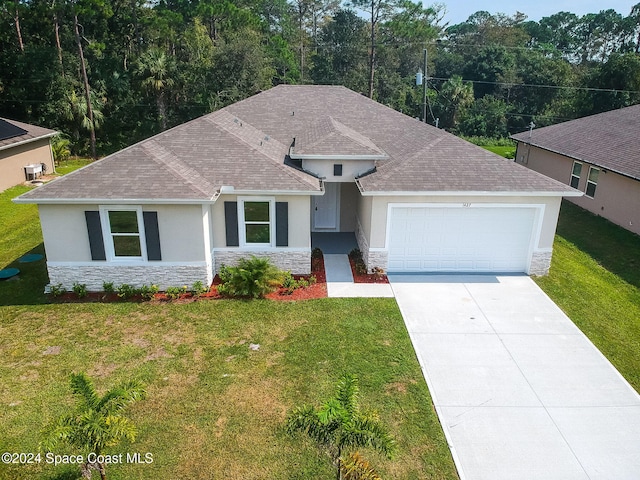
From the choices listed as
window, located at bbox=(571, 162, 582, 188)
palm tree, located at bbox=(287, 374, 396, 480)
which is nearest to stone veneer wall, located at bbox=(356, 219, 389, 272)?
palm tree, located at bbox=(287, 374, 396, 480)

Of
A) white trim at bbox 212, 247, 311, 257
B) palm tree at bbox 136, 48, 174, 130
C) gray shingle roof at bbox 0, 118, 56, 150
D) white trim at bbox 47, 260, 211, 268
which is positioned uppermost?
palm tree at bbox 136, 48, 174, 130

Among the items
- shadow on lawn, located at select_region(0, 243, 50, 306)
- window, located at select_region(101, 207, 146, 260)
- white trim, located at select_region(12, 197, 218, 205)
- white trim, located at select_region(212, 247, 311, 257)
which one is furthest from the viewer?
white trim, located at select_region(212, 247, 311, 257)

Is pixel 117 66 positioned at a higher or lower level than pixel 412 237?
higher

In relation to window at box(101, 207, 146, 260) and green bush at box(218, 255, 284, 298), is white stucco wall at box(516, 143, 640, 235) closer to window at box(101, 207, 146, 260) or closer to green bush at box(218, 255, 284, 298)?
green bush at box(218, 255, 284, 298)

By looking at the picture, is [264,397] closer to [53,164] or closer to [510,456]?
[510,456]

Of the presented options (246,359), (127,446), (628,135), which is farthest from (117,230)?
(628,135)

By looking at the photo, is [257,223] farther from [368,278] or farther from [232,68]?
[232,68]

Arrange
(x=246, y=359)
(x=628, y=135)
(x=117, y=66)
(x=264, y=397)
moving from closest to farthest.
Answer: (x=264, y=397), (x=246, y=359), (x=628, y=135), (x=117, y=66)
